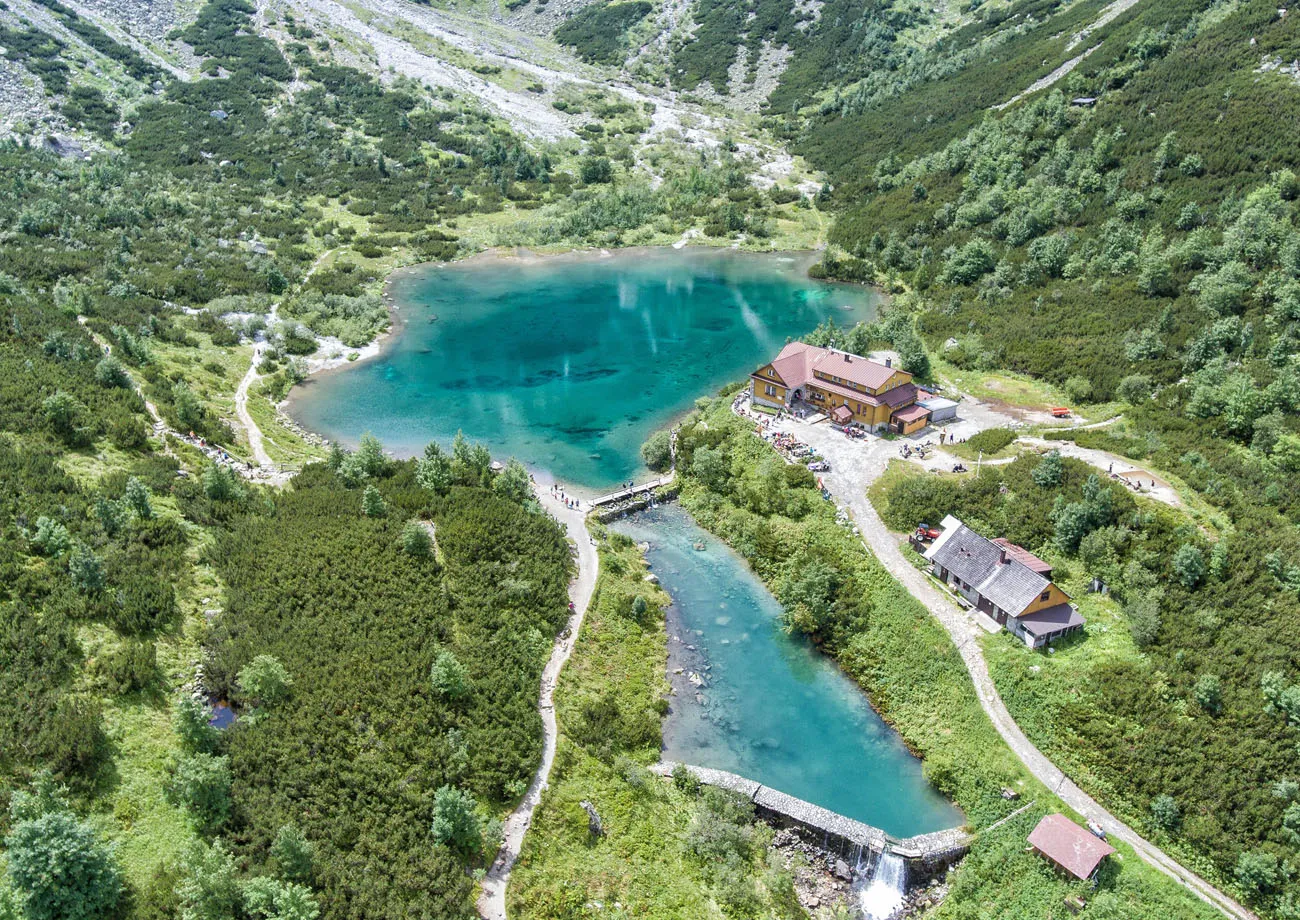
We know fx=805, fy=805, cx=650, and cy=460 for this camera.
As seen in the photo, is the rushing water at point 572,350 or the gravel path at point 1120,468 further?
the rushing water at point 572,350

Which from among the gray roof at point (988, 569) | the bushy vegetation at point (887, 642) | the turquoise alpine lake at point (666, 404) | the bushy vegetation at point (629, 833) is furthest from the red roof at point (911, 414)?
the bushy vegetation at point (629, 833)

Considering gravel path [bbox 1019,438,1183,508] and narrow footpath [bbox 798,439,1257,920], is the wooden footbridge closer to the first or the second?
narrow footpath [bbox 798,439,1257,920]

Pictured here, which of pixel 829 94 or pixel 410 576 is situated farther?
pixel 829 94

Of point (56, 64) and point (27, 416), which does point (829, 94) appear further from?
point (27, 416)

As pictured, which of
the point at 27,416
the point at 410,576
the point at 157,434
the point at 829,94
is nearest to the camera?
the point at 410,576

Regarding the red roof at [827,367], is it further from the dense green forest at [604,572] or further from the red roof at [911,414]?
the dense green forest at [604,572]

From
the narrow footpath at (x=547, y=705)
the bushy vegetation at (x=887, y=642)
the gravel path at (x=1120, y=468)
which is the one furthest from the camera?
the gravel path at (x=1120, y=468)

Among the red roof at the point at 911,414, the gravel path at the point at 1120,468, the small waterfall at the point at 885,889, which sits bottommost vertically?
the small waterfall at the point at 885,889

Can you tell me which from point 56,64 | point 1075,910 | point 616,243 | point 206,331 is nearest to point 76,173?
point 56,64
